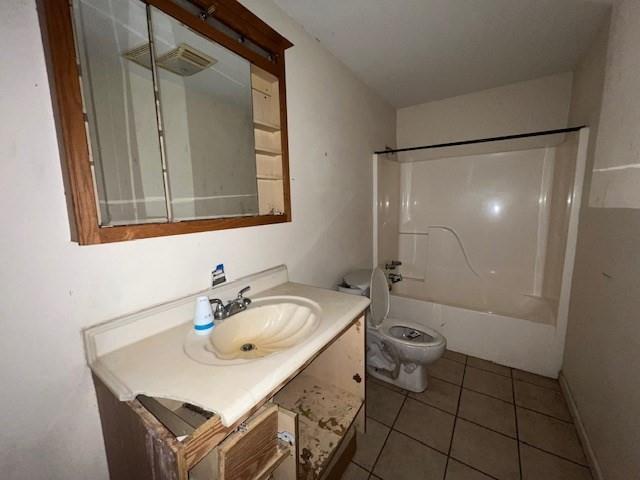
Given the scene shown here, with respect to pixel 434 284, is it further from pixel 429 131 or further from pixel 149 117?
pixel 149 117

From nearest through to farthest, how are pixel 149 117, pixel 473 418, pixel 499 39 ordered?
pixel 149 117
pixel 473 418
pixel 499 39

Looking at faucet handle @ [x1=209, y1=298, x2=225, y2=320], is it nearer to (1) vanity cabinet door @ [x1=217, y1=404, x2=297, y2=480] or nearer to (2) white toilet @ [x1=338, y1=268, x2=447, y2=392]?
(1) vanity cabinet door @ [x1=217, y1=404, x2=297, y2=480]

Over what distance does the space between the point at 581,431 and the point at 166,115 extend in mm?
2359

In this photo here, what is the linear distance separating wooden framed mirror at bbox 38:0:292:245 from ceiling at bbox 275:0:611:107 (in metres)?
0.42

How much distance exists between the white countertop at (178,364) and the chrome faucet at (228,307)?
4 centimetres

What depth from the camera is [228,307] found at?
39.6 inches

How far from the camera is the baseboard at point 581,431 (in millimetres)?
1121

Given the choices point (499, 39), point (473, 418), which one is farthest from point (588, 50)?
point (473, 418)

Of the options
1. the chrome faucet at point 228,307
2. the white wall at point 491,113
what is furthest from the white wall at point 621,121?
the chrome faucet at point 228,307

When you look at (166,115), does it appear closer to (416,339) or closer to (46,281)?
(46,281)

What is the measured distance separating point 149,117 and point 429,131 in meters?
2.52

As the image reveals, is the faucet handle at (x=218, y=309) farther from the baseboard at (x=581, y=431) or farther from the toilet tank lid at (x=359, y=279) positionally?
the baseboard at (x=581, y=431)

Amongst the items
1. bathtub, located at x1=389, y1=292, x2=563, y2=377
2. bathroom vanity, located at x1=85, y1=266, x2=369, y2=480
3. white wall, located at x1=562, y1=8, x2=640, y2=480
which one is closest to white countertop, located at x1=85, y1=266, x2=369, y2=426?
bathroom vanity, located at x1=85, y1=266, x2=369, y2=480

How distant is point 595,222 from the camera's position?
1349 mm
